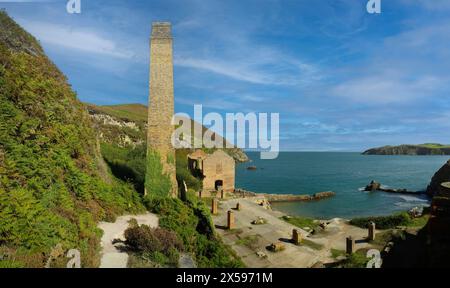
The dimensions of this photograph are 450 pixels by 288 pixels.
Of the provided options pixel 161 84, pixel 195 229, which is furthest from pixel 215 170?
pixel 195 229

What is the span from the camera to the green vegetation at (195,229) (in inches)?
539

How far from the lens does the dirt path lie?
10.2 metres

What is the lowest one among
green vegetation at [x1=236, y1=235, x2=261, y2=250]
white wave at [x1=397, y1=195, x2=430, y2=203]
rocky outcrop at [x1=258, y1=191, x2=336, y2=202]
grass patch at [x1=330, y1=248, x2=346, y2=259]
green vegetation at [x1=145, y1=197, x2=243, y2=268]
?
white wave at [x1=397, y1=195, x2=430, y2=203]

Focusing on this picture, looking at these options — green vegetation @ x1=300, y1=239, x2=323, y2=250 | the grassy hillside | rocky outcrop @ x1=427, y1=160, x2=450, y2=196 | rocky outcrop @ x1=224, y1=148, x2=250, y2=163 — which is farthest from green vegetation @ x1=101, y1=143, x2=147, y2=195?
rocky outcrop @ x1=224, y1=148, x2=250, y2=163

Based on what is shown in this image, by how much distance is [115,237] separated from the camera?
1252cm

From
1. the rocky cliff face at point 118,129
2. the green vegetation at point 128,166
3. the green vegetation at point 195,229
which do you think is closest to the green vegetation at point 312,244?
the green vegetation at point 195,229

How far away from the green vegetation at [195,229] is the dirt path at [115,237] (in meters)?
0.81

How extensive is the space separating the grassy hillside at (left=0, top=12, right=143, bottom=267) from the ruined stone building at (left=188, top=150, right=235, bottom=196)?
2289cm

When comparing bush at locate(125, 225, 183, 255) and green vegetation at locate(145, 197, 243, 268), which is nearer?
bush at locate(125, 225, 183, 255)

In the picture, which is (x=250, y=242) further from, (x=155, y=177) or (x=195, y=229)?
(x=155, y=177)

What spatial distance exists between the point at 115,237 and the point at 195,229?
190 inches

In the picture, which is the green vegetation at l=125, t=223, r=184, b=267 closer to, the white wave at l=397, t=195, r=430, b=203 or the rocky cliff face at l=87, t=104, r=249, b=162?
the rocky cliff face at l=87, t=104, r=249, b=162
